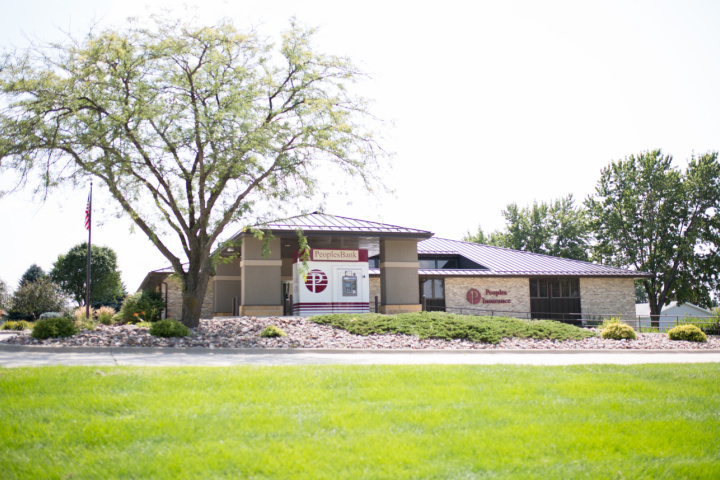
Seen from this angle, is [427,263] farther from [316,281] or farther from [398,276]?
[316,281]

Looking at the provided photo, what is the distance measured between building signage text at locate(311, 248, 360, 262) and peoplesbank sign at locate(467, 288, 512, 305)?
9614 millimetres

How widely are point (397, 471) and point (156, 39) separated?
54.9 ft

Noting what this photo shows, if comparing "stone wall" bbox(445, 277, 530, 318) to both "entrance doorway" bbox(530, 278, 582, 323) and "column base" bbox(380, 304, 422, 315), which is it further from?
"column base" bbox(380, 304, 422, 315)

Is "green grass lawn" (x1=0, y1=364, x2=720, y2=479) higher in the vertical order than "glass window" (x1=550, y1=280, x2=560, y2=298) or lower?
lower

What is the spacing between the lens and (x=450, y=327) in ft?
60.6

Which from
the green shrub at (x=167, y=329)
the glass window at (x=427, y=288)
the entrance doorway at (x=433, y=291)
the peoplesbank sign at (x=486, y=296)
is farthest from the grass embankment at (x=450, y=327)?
the glass window at (x=427, y=288)

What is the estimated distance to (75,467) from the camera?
4699 mm

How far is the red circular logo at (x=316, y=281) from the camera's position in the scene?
26297 mm

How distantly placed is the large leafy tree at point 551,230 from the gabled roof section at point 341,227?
34.7 m

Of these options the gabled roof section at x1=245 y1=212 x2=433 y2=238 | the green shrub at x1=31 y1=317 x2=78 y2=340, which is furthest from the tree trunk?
the gabled roof section at x1=245 y1=212 x2=433 y2=238

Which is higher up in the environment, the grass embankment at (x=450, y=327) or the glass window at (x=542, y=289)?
the glass window at (x=542, y=289)

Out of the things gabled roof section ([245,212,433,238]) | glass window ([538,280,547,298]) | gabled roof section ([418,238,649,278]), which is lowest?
glass window ([538,280,547,298])

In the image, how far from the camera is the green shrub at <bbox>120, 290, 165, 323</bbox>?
28.1 m

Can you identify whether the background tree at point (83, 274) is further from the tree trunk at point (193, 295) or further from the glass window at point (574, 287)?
the glass window at point (574, 287)
